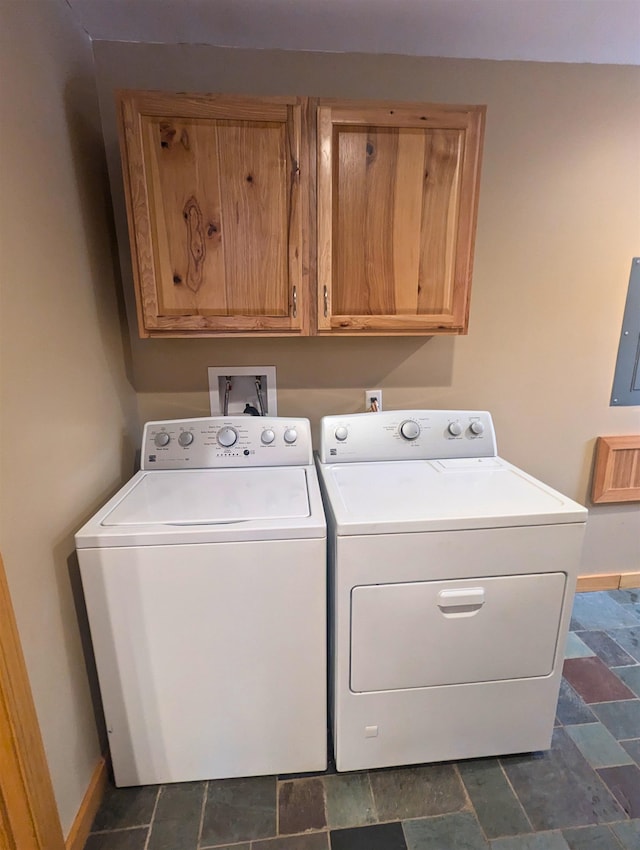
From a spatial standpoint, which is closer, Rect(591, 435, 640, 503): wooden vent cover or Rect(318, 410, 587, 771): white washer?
Rect(318, 410, 587, 771): white washer

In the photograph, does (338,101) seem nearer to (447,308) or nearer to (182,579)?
(447,308)

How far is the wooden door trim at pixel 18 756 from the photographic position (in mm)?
889

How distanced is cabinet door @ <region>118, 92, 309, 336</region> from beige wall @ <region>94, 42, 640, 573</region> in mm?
325

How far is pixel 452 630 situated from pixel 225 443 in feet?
3.15

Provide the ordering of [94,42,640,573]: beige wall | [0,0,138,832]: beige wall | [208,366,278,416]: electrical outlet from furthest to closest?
[208,366,278,416]: electrical outlet < [94,42,640,573]: beige wall < [0,0,138,832]: beige wall

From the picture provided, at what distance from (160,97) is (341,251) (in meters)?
0.67

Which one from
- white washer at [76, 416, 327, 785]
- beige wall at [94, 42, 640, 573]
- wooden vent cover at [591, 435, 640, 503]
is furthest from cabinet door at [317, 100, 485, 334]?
wooden vent cover at [591, 435, 640, 503]

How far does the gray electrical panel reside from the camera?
6.17ft

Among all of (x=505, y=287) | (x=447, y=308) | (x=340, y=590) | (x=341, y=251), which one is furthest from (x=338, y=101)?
(x=340, y=590)

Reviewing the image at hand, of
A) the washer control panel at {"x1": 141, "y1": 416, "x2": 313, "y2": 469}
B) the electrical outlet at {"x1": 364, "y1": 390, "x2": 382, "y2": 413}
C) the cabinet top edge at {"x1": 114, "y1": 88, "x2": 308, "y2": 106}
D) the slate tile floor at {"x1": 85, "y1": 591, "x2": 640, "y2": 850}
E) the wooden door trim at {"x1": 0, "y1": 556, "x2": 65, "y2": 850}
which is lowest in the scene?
the slate tile floor at {"x1": 85, "y1": 591, "x2": 640, "y2": 850}

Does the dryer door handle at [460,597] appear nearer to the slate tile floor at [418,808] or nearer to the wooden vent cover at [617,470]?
the slate tile floor at [418,808]

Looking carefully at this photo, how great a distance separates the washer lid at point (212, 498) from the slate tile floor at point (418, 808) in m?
0.87

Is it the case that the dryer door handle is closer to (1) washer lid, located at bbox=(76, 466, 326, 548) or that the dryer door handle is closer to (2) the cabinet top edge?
(1) washer lid, located at bbox=(76, 466, 326, 548)

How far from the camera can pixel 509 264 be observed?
1.79 m
